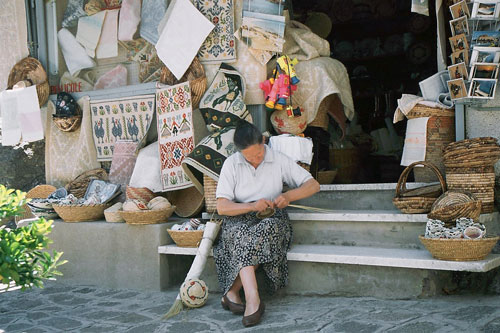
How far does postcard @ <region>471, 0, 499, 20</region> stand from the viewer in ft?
11.8

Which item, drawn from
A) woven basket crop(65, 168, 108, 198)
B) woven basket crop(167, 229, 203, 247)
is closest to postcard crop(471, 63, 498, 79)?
woven basket crop(167, 229, 203, 247)

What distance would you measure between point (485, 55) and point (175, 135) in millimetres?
2705

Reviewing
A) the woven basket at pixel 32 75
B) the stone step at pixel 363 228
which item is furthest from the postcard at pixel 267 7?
the woven basket at pixel 32 75

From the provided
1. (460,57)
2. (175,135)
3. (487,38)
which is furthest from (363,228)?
(175,135)

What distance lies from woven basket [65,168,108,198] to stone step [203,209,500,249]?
2304 mm

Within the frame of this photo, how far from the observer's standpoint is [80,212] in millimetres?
4777

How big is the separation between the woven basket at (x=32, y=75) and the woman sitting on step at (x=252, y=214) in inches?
126

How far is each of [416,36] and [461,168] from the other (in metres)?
3.83

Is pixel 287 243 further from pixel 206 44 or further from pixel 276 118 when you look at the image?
pixel 206 44

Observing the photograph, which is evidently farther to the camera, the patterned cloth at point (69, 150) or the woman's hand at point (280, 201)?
the patterned cloth at point (69, 150)

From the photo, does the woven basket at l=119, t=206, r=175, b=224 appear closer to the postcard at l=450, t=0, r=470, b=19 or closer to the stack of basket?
the stack of basket

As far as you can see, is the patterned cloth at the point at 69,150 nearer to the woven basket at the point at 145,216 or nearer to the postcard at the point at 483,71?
the woven basket at the point at 145,216

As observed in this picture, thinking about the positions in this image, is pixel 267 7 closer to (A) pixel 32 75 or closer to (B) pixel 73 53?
(B) pixel 73 53

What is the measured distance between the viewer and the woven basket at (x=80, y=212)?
4758 millimetres
